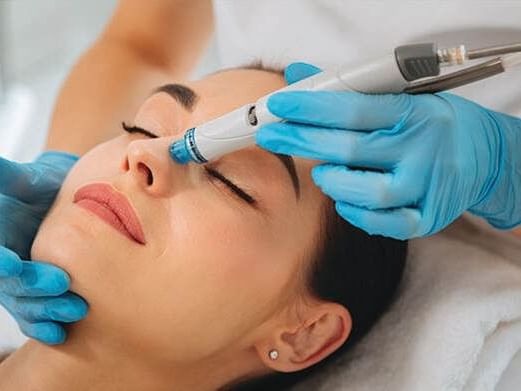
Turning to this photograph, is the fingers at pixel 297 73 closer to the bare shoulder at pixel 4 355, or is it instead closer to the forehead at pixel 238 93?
the forehead at pixel 238 93

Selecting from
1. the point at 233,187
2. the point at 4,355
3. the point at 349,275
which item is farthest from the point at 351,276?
the point at 4,355

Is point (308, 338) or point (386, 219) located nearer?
point (386, 219)

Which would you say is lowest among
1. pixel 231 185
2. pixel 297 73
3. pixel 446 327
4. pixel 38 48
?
pixel 446 327

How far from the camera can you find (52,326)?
112 centimetres

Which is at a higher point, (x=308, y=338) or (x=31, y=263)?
(x=31, y=263)

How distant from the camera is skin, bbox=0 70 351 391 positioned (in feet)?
3.52

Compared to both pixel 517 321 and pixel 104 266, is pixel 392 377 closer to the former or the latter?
pixel 517 321

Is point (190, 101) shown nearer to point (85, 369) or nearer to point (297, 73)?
point (297, 73)

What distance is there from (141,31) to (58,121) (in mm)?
276

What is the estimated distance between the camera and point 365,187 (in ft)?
3.15

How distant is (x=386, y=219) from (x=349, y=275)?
0.25m

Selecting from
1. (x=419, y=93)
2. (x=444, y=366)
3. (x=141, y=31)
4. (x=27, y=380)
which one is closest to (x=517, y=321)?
(x=444, y=366)

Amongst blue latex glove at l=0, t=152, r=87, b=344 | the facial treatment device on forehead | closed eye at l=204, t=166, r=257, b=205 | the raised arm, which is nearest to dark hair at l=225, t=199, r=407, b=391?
closed eye at l=204, t=166, r=257, b=205

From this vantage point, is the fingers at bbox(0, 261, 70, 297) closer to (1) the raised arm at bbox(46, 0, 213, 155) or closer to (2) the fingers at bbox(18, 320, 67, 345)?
(2) the fingers at bbox(18, 320, 67, 345)
